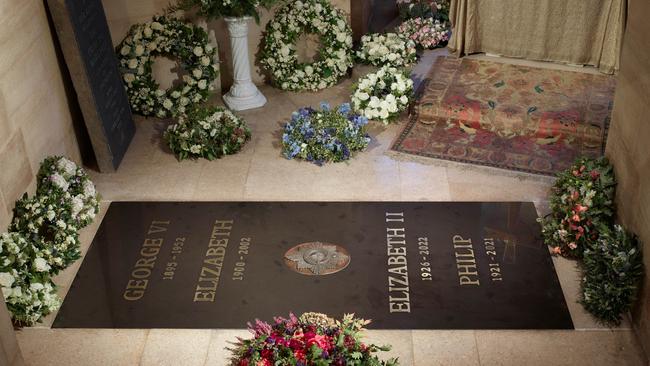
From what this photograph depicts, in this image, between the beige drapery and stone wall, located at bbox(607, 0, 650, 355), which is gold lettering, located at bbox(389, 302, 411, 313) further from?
the beige drapery

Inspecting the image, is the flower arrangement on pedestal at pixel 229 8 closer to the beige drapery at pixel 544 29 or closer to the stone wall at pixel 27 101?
the stone wall at pixel 27 101

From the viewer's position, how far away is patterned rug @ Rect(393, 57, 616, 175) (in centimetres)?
650

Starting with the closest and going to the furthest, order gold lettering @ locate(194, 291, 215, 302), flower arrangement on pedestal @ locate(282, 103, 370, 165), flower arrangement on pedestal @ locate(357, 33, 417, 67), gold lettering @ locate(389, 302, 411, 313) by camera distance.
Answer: gold lettering @ locate(389, 302, 411, 313)
gold lettering @ locate(194, 291, 215, 302)
flower arrangement on pedestal @ locate(282, 103, 370, 165)
flower arrangement on pedestal @ locate(357, 33, 417, 67)

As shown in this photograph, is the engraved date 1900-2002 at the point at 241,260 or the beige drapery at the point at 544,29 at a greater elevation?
the beige drapery at the point at 544,29

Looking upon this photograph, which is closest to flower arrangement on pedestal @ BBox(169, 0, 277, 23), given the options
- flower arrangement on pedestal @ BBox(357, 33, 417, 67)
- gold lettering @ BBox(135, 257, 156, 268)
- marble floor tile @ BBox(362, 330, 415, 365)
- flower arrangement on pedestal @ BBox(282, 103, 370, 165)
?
flower arrangement on pedestal @ BBox(282, 103, 370, 165)

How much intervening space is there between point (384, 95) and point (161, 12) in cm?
237

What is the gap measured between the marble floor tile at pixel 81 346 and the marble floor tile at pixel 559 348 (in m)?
2.12

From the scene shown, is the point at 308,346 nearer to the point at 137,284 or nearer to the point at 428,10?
Result: the point at 137,284

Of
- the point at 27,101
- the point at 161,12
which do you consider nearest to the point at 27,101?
the point at 27,101

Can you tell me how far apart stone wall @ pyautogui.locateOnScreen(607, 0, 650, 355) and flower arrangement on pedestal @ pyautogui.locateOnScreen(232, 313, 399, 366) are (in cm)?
168

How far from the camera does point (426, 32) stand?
28.5 feet

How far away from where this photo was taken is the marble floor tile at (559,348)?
4367 millimetres

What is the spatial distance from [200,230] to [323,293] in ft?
3.96

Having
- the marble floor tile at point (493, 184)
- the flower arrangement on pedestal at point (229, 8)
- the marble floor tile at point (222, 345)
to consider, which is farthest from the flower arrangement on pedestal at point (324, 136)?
the marble floor tile at point (222, 345)
